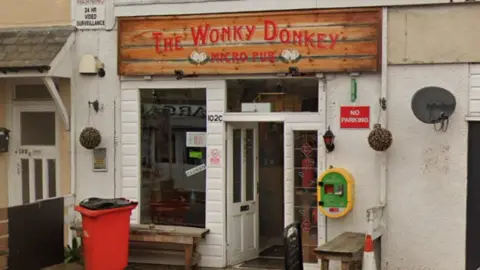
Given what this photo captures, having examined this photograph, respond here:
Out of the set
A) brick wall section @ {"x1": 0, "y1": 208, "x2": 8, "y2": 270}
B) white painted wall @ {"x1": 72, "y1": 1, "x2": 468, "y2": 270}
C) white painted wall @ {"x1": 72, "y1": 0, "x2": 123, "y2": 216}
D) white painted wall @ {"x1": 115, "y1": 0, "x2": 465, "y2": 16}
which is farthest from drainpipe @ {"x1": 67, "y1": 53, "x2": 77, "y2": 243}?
white painted wall @ {"x1": 72, "y1": 1, "x2": 468, "y2": 270}

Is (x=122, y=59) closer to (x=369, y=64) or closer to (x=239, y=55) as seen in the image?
(x=239, y=55)

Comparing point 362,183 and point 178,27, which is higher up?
point 178,27

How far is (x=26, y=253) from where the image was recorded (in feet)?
33.3

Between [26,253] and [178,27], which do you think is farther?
[178,27]

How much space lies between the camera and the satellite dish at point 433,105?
32.4 feet

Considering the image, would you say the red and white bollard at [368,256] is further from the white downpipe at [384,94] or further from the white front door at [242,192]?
the white front door at [242,192]

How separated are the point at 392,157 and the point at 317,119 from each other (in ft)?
3.92

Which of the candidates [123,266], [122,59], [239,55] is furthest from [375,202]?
[122,59]

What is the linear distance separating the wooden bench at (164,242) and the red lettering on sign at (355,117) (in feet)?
8.59

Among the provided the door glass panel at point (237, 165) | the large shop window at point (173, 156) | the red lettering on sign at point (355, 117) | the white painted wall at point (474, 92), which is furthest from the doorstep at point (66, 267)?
the white painted wall at point (474, 92)

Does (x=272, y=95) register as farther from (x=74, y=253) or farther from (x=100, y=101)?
(x=74, y=253)

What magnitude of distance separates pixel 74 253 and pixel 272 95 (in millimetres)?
3891

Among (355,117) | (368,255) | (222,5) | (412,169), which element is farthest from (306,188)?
(222,5)

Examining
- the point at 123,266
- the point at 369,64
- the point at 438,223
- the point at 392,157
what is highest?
the point at 369,64
